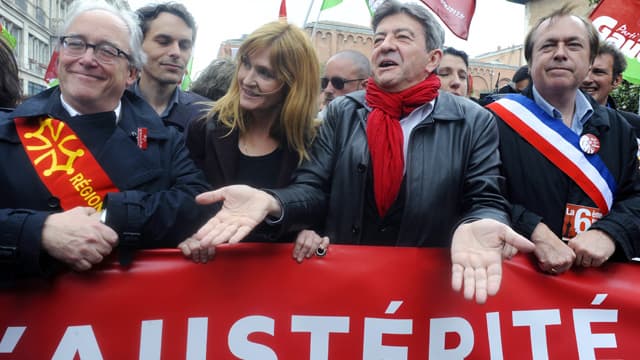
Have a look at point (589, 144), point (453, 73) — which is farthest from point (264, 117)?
point (453, 73)

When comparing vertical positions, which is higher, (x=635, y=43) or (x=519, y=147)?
(x=635, y=43)

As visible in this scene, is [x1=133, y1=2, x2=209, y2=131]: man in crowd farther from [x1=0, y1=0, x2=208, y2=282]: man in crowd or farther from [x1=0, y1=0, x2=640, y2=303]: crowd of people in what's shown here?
[x1=0, y1=0, x2=208, y2=282]: man in crowd

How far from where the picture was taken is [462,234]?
2084mm

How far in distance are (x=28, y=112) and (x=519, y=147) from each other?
1.92 m

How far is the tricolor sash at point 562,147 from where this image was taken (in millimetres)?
2564

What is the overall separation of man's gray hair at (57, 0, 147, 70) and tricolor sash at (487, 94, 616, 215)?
1545mm

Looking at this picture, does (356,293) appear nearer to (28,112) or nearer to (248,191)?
(248,191)

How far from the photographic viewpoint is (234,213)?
2.10m

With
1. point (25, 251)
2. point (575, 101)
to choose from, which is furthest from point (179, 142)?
point (575, 101)

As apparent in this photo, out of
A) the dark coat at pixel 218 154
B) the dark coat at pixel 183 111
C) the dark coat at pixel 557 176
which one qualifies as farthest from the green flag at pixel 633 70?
the dark coat at pixel 218 154

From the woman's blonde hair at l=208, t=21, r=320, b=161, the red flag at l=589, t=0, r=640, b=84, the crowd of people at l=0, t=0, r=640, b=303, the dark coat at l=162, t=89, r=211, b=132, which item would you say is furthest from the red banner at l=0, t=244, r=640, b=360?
the red flag at l=589, t=0, r=640, b=84

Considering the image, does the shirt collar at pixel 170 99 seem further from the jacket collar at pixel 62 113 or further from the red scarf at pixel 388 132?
the red scarf at pixel 388 132

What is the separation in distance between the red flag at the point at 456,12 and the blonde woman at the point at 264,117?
3.57m

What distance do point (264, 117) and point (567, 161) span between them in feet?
4.31
